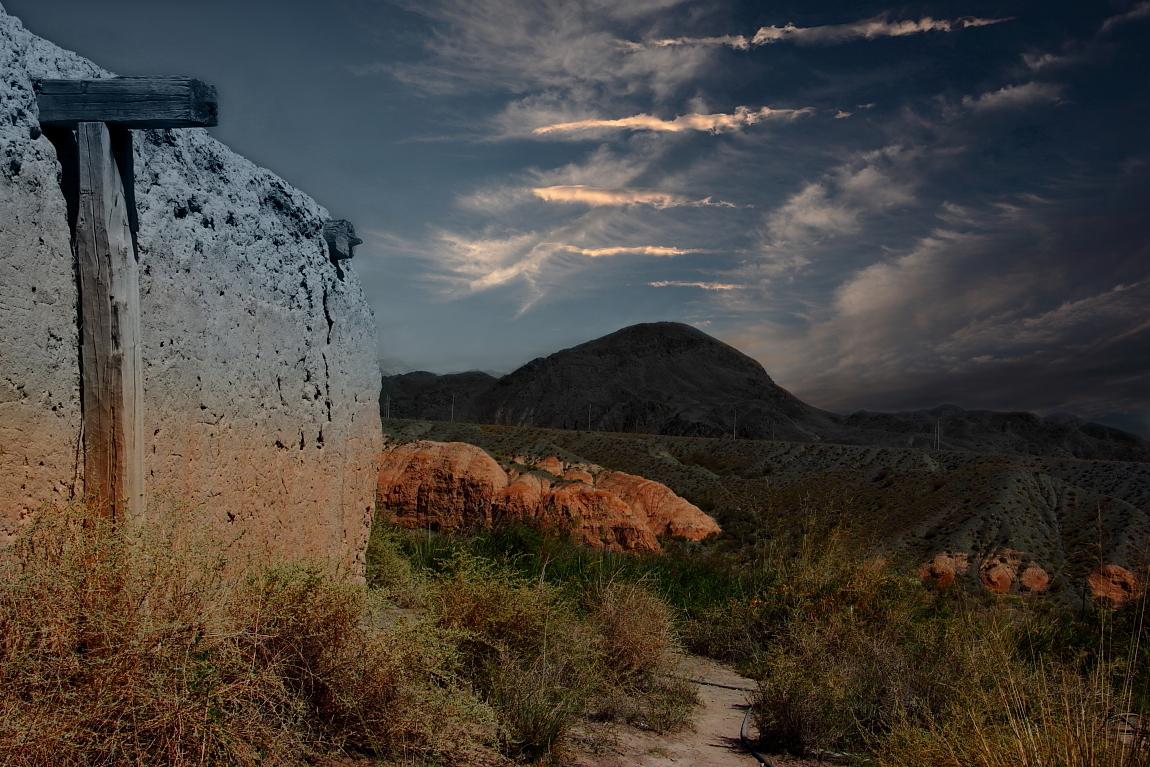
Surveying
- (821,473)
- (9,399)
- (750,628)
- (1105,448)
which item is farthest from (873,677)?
(1105,448)

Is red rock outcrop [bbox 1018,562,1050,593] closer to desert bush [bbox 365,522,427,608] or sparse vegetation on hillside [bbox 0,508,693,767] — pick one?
sparse vegetation on hillside [bbox 0,508,693,767]

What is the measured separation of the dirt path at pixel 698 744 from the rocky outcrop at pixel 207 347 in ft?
8.37

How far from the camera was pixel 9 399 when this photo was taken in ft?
12.2

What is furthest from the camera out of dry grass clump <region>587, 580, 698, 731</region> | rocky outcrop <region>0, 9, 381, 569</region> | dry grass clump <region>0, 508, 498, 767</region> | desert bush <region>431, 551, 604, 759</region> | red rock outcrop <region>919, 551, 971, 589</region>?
red rock outcrop <region>919, 551, 971, 589</region>

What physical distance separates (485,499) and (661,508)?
628cm

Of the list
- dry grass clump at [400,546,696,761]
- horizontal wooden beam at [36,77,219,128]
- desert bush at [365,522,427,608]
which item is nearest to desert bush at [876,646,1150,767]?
dry grass clump at [400,546,696,761]

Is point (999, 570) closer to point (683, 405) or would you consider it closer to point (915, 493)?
point (915, 493)

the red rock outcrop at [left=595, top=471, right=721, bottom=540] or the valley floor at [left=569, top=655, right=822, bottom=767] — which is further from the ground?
the red rock outcrop at [left=595, top=471, right=721, bottom=540]

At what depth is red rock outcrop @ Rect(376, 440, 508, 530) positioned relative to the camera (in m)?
13.6

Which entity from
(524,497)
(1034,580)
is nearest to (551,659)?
(524,497)

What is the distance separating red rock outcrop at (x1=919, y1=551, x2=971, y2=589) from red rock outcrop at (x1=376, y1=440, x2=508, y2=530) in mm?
11521

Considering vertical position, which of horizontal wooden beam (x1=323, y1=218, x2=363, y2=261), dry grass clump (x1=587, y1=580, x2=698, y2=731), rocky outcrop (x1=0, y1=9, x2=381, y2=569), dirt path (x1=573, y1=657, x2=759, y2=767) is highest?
horizontal wooden beam (x1=323, y1=218, x2=363, y2=261)

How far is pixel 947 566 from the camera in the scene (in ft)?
67.7

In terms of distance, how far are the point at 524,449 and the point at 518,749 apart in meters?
21.8
